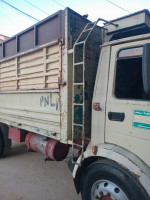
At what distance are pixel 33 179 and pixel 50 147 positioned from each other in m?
1.03

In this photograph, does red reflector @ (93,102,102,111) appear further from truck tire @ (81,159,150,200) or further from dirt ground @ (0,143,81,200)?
dirt ground @ (0,143,81,200)

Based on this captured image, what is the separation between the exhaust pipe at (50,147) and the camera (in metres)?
3.12

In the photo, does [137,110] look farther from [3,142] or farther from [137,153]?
[3,142]

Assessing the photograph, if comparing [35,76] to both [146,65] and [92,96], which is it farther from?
[146,65]

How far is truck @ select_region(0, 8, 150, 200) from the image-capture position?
1866mm

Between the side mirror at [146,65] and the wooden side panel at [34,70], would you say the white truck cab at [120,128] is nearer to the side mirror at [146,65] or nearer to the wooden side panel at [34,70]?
the side mirror at [146,65]

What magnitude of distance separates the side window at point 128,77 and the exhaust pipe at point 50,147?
5.22 ft

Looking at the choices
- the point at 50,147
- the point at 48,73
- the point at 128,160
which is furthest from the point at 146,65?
the point at 50,147

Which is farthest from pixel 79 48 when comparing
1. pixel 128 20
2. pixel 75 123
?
pixel 75 123

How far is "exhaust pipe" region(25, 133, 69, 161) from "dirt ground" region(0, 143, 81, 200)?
594 millimetres

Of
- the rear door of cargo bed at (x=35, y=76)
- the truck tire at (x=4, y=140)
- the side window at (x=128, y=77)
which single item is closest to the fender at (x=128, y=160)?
the side window at (x=128, y=77)

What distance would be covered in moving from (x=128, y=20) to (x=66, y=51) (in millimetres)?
1005

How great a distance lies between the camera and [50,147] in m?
3.15

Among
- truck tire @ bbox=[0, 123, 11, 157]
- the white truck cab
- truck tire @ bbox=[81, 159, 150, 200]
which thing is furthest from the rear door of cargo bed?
truck tire @ bbox=[81, 159, 150, 200]
